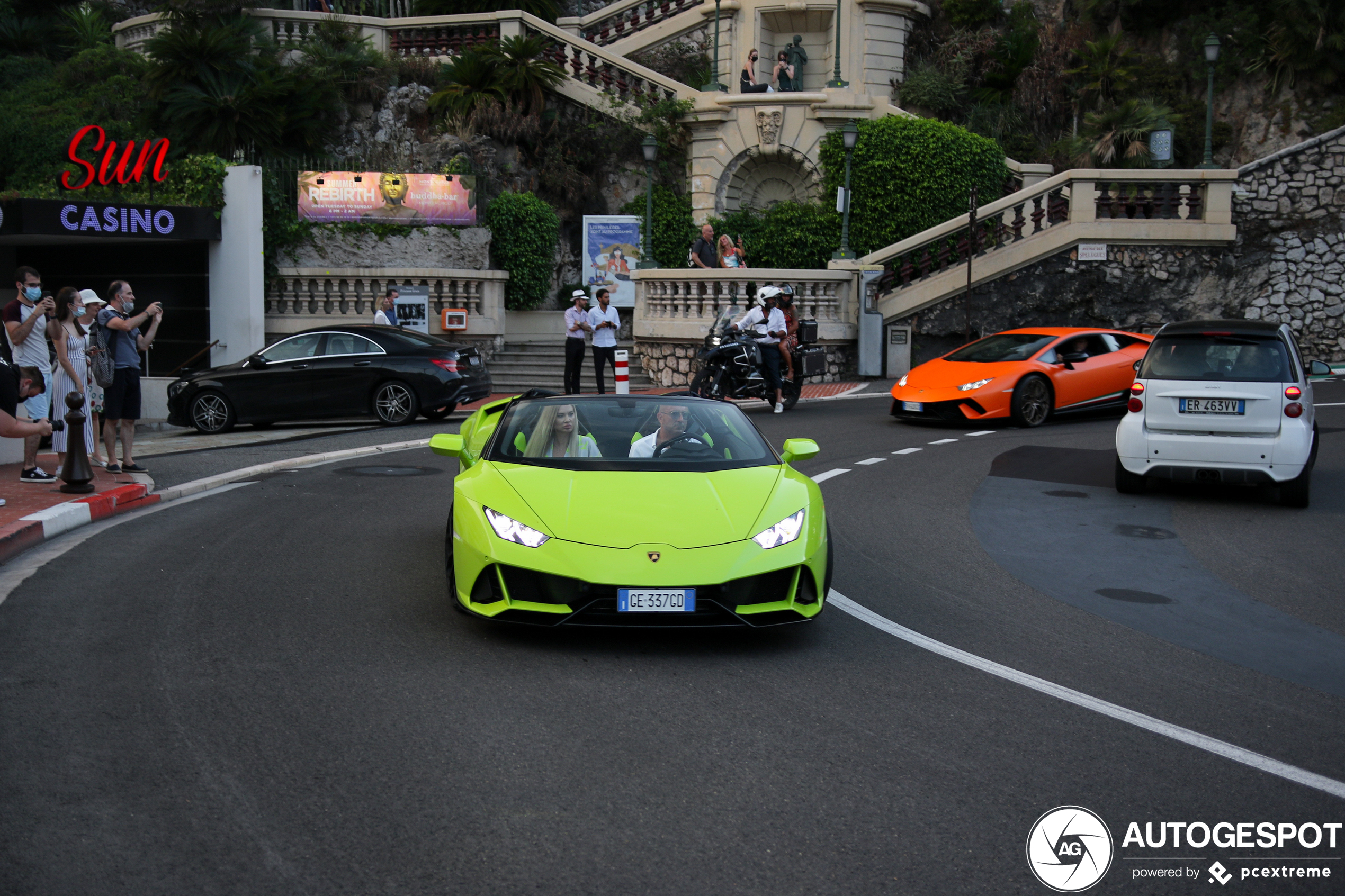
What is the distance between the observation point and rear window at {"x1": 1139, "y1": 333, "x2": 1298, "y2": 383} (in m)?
11.4

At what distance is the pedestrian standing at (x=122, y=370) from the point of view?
491 inches

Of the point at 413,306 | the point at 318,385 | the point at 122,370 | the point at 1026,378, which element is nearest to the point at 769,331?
the point at 1026,378

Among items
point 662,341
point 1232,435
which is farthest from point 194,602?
point 662,341

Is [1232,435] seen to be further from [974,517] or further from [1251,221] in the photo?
[1251,221]

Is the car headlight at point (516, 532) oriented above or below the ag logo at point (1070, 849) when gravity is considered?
above

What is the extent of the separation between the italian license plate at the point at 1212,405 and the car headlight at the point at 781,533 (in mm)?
6207

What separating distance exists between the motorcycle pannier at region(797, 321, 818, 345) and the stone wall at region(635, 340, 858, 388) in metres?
4.15

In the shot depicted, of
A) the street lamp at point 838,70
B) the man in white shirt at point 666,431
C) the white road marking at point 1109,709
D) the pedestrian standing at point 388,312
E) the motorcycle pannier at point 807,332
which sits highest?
the street lamp at point 838,70

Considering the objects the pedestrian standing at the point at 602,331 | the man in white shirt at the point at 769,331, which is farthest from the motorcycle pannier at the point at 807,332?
the pedestrian standing at the point at 602,331

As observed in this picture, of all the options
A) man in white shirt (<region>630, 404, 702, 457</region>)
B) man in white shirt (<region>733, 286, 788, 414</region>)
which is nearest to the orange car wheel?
man in white shirt (<region>733, 286, 788, 414</region>)

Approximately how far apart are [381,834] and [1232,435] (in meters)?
9.47

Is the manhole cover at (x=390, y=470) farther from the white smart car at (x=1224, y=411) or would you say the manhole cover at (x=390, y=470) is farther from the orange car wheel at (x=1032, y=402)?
the orange car wheel at (x=1032, y=402)

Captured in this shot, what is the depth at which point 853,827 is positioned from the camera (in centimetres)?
428

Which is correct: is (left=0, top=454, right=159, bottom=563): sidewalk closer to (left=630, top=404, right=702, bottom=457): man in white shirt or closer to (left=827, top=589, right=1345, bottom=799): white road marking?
(left=630, top=404, right=702, bottom=457): man in white shirt
